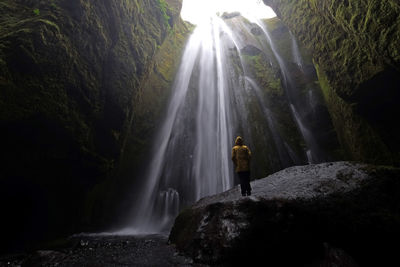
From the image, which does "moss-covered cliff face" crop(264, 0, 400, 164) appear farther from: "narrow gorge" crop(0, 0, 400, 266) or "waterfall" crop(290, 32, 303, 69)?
"waterfall" crop(290, 32, 303, 69)

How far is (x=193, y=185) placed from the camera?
37.7 feet

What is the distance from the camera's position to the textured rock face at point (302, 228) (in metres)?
3.71

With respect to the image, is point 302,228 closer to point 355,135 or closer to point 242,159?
point 242,159

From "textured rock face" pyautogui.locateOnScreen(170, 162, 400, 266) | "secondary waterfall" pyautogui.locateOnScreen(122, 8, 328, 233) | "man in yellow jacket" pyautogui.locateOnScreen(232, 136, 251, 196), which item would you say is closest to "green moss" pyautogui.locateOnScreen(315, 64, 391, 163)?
"secondary waterfall" pyautogui.locateOnScreen(122, 8, 328, 233)

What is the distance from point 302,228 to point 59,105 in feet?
25.2

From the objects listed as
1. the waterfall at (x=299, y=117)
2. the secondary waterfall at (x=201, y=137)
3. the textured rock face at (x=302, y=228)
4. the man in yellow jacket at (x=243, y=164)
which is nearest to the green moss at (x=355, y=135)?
the waterfall at (x=299, y=117)

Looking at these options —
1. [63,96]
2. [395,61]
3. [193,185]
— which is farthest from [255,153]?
[63,96]

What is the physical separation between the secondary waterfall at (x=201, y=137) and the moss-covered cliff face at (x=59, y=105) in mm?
2477

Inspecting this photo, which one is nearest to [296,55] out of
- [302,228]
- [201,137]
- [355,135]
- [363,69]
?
[355,135]

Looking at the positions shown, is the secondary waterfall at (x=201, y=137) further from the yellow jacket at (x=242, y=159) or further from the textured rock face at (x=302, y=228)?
the textured rock face at (x=302, y=228)

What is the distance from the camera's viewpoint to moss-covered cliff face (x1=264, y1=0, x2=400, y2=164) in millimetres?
7470

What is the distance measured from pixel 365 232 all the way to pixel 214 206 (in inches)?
111

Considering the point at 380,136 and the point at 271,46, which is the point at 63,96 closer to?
the point at 380,136

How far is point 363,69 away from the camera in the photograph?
351 inches
